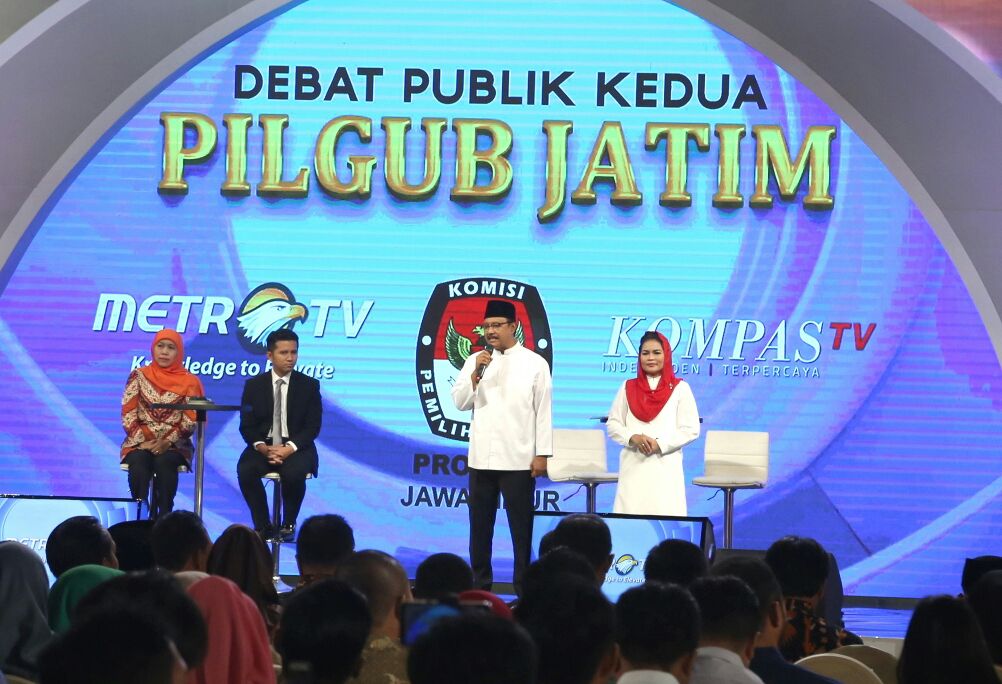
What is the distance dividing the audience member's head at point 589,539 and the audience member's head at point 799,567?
64cm

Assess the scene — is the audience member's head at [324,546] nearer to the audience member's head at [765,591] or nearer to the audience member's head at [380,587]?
the audience member's head at [380,587]

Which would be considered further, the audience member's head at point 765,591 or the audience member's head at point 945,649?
the audience member's head at point 765,591

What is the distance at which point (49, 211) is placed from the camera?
8914 millimetres

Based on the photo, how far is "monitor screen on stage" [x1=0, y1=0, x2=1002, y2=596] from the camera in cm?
870

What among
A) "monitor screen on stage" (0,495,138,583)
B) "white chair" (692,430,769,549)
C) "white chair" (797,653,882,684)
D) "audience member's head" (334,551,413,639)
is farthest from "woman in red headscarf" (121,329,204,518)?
"white chair" (797,653,882,684)

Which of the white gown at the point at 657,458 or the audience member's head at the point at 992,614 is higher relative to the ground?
the white gown at the point at 657,458

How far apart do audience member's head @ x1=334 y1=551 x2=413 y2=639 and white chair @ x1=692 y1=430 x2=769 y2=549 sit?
4788mm

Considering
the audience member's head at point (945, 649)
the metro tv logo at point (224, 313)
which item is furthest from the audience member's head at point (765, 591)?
the metro tv logo at point (224, 313)

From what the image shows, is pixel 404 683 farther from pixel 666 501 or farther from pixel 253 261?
pixel 253 261

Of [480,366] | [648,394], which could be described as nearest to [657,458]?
[648,394]

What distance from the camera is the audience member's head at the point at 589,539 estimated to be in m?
4.64

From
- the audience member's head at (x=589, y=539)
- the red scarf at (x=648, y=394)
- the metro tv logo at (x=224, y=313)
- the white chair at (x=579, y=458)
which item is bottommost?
the audience member's head at (x=589, y=539)

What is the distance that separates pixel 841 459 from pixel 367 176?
10.6ft

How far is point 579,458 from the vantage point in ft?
27.2
